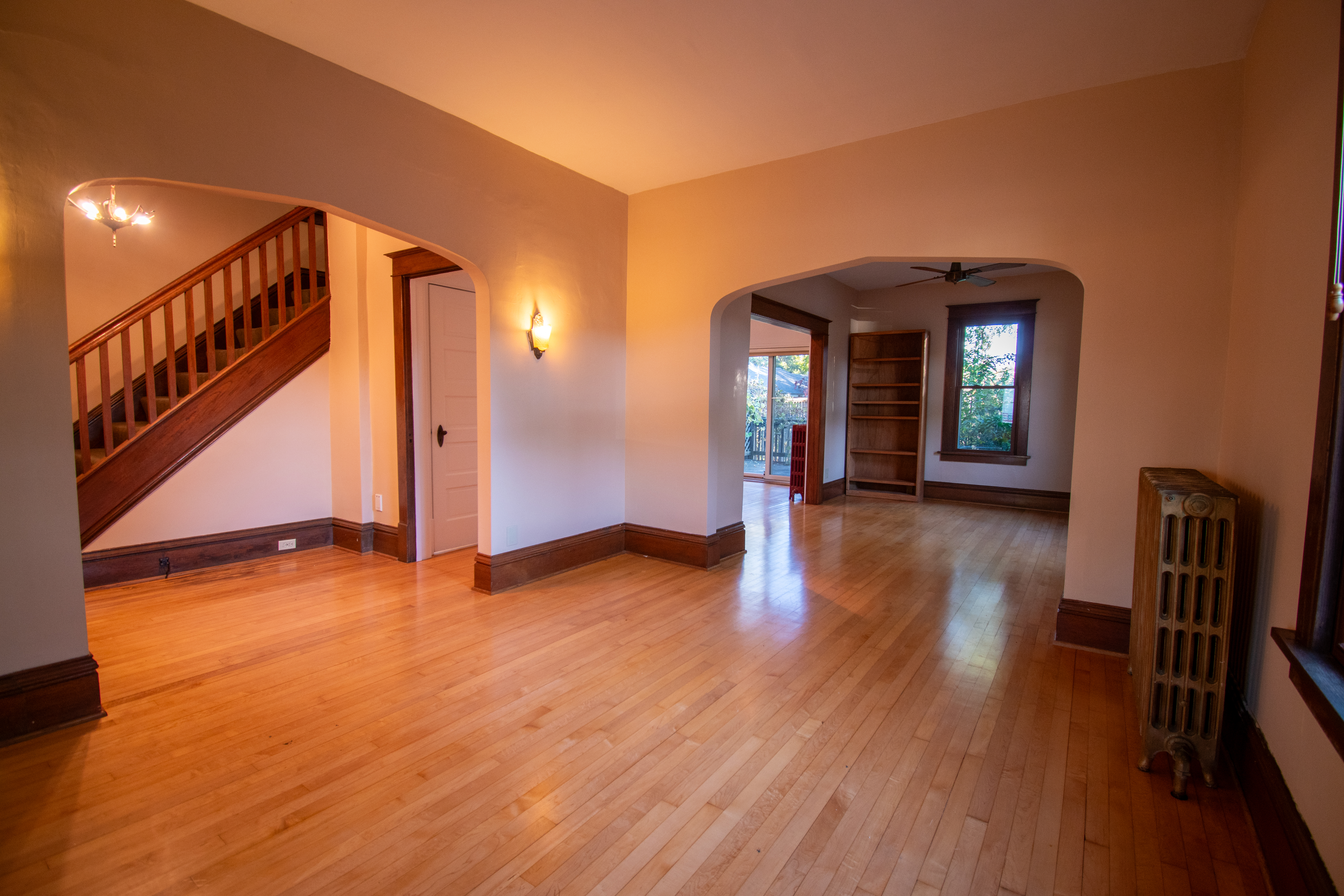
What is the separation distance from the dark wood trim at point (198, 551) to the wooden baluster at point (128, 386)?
32.8 inches

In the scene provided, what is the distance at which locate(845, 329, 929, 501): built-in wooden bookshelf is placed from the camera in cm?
841

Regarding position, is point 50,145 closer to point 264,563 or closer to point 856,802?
point 264,563

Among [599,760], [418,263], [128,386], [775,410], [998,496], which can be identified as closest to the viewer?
[599,760]

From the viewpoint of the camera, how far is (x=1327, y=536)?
1.58 m

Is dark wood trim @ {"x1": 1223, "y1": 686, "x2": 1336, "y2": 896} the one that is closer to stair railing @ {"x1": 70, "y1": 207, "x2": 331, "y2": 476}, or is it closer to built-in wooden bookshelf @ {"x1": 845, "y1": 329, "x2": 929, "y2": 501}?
stair railing @ {"x1": 70, "y1": 207, "x2": 331, "y2": 476}

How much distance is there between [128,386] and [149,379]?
27cm

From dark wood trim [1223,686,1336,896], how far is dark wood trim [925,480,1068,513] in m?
5.99

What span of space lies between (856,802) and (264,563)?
4.84m

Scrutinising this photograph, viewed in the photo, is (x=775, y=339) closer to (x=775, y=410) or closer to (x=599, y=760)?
(x=775, y=410)

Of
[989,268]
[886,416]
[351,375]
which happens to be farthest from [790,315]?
[351,375]

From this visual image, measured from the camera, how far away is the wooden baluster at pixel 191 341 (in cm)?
438

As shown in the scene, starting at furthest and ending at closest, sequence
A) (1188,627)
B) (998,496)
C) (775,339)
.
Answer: (775,339)
(998,496)
(1188,627)

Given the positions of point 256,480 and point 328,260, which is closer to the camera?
point 256,480

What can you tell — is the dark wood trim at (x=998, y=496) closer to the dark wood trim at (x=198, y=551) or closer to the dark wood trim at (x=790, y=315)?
the dark wood trim at (x=790, y=315)
